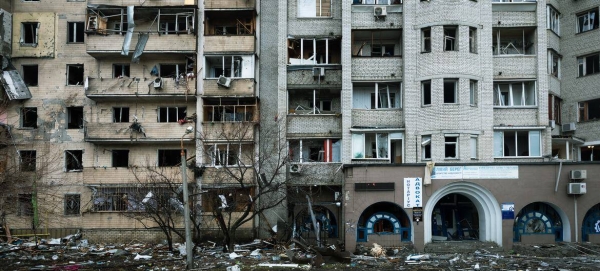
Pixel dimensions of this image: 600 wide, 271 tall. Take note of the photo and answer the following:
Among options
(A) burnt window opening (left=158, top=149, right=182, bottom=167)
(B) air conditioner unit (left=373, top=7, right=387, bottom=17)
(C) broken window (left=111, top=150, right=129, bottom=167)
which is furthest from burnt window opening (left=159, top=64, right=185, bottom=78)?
(B) air conditioner unit (left=373, top=7, right=387, bottom=17)

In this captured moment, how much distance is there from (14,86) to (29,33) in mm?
3623

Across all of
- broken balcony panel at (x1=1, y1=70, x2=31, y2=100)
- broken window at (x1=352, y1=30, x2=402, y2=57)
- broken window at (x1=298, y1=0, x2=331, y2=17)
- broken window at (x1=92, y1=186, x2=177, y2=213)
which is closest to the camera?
broken window at (x1=92, y1=186, x2=177, y2=213)

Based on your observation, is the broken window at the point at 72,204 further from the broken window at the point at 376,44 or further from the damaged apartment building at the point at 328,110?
the broken window at the point at 376,44

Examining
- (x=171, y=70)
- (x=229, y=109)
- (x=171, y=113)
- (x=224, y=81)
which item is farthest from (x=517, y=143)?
(x=171, y=70)

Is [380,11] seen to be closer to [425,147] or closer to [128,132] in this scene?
[425,147]

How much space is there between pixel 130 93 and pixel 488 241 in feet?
69.1

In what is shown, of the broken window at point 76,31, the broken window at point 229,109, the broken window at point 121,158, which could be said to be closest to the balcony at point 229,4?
the broken window at point 229,109

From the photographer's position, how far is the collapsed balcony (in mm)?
31422

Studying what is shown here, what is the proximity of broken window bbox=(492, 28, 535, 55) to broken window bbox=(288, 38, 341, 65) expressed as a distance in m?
8.83

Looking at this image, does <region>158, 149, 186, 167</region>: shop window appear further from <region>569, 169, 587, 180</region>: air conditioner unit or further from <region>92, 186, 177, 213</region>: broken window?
<region>569, 169, 587, 180</region>: air conditioner unit

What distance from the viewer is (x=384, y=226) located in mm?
27938

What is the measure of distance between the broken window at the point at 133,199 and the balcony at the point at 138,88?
5.39 m

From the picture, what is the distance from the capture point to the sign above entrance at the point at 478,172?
1061 inches

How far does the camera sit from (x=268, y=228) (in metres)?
30.3
